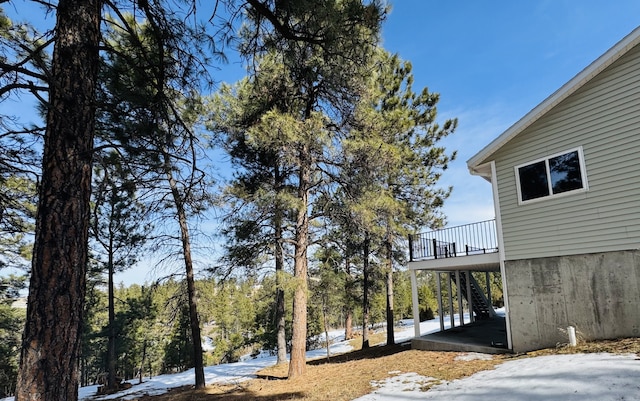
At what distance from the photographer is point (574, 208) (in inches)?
290

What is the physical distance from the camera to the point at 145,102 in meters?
3.89

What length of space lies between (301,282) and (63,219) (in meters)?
6.67

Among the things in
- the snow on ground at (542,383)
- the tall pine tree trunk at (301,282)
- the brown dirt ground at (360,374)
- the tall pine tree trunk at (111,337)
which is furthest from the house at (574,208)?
the tall pine tree trunk at (111,337)

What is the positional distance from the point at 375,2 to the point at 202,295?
33.1 feet

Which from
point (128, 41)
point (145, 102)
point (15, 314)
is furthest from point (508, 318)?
point (15, 314)

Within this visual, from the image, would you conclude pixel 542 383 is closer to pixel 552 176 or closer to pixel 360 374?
pixel 360 374

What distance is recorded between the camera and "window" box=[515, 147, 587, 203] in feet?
24.3

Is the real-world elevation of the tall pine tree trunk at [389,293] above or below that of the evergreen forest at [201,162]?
below

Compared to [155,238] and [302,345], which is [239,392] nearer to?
[302,345]

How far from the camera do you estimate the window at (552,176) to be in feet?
24.3

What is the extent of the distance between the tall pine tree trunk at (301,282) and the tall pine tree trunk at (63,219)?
632cm

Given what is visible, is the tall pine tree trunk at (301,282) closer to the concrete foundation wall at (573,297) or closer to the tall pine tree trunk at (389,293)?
the concrete foundation wall at (573,297)

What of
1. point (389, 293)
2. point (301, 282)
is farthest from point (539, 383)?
point (389, 293)

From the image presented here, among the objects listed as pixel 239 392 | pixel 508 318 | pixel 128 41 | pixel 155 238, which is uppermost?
pixel 128 41
